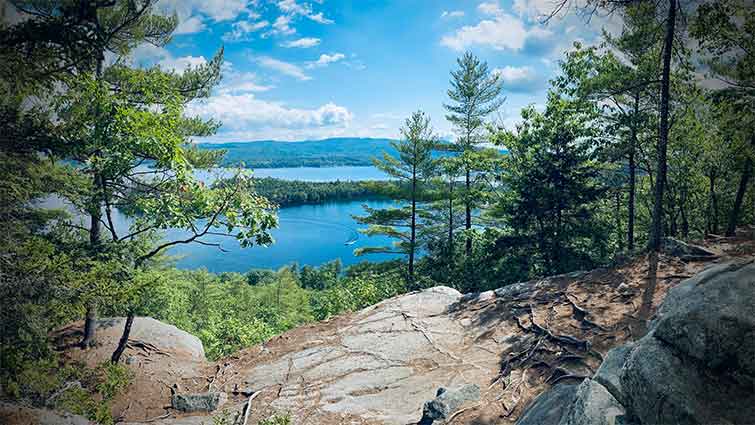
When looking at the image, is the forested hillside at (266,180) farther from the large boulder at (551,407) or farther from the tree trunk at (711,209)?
the large boulder at (551,407)

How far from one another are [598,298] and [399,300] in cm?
473

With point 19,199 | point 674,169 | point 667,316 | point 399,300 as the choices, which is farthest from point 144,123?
point 674,169

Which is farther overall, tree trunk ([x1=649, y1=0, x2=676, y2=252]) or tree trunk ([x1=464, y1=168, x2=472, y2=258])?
tree trunk ([x1=464, y1=168, x2=472, y2=258])

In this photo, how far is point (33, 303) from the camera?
3441 mm

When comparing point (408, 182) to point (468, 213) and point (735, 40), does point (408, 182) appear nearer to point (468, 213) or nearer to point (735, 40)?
point (468, 213)

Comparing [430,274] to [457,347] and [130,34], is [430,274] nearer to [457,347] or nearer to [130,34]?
[457,347]

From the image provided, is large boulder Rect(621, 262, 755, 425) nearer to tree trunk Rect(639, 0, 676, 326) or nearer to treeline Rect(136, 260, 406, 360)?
tree trunk Rect(639, 0, 676, 326)

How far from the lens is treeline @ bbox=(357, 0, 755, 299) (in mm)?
7988

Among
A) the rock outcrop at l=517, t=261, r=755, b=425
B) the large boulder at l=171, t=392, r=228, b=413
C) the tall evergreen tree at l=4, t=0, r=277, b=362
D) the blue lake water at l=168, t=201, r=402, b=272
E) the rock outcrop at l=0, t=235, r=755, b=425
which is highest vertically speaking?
the tall evergreen tree at l=4, t=0, r=277, b=362

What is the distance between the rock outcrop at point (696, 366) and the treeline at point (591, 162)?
15.8ft

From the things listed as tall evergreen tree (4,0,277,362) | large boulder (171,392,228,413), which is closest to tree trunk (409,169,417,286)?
large boulder (171,392,228,413)

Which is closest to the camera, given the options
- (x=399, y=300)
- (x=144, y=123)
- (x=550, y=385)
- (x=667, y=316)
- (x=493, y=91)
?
(x=667, y=316)

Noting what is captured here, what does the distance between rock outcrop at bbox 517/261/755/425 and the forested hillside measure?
362 centimetres

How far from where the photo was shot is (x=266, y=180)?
11734 mm
